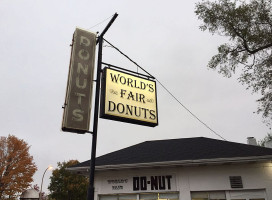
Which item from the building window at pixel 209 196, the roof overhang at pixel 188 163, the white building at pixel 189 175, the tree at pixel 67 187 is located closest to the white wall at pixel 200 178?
the white building at pixel 189 175

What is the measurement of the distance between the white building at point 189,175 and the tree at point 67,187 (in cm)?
2654

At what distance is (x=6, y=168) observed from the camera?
3381 centimetres

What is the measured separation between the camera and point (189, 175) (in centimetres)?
1327

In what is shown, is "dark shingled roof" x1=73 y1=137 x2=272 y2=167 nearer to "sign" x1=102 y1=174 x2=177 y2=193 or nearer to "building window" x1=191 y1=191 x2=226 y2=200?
"sign" x1=102 y1=174 x2=177 y2=193

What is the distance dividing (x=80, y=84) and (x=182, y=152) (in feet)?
30.7

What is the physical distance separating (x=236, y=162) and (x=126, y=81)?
8235 mm

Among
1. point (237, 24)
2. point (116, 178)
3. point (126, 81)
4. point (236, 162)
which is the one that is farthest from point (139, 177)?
point (237, 24)

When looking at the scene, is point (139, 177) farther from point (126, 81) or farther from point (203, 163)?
point (126, 81)

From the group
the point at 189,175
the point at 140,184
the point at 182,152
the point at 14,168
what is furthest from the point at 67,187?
the point at 189,175

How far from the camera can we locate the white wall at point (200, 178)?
41.4ft

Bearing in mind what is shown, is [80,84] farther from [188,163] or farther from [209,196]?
[209,196]

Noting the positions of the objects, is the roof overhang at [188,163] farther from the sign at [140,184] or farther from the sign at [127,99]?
the sign at [127,99]

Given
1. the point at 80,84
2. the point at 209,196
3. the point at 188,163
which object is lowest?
the point at 209,196

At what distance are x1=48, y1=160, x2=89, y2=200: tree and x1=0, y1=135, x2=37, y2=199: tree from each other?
18.5 feet
